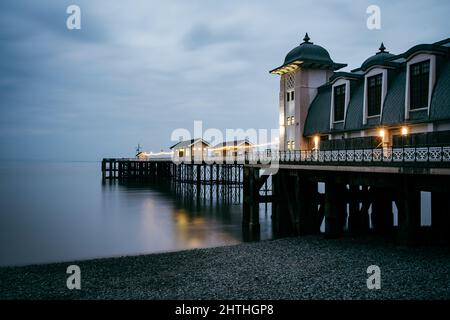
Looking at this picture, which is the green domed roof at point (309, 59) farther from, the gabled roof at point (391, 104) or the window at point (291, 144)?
the window at point (291, 144)

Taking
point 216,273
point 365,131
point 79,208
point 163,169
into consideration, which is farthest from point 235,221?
point 163,169

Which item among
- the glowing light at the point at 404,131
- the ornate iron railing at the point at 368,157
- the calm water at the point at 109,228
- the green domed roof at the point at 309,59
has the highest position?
the green domed roof at the point at 309,59

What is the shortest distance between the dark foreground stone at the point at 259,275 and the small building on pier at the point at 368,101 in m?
5.60

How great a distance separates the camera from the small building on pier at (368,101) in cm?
1516

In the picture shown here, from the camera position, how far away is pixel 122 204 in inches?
1594

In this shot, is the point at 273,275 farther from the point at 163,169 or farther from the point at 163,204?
the point at 163,169

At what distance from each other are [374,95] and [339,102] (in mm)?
2857

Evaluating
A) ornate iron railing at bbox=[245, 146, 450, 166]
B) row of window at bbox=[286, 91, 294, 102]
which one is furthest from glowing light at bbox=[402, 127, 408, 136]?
row of window at bbox=[286, 91, 294, 102]

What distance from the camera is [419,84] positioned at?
1596cm

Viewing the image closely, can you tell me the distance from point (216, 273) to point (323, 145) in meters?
12.7

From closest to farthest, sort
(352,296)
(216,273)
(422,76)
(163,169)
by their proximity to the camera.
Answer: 1. (352,296)
2. (216,273)
3. (422,76)
4. (163,169)

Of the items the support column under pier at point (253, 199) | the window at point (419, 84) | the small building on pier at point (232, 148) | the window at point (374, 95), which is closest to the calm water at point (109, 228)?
the support column under pier at point (253, 199)

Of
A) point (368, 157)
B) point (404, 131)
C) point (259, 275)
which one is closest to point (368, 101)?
point (404, 131)

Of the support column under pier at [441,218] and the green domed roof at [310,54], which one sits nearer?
the support column under pier at [441,218]
